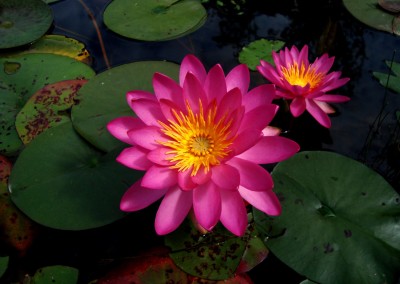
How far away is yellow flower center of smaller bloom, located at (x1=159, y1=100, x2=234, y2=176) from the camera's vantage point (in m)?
1.34

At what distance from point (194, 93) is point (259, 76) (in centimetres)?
120

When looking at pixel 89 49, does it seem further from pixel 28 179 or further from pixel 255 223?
pixel 255 223

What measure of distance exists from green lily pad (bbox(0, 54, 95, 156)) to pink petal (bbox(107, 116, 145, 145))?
0.88 meters

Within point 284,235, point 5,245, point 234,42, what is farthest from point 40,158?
point 234,42

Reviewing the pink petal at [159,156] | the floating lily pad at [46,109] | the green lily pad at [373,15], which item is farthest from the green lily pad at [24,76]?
the green lily pad at [373,15]

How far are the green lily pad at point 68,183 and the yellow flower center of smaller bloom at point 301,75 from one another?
1.01 m

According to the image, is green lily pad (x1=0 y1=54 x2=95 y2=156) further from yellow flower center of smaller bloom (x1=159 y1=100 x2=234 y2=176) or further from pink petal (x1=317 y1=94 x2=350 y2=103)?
pink petal (x1=317 y1=94 x2=350 y2=103)

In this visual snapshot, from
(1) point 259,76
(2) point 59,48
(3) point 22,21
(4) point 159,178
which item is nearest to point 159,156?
(4) point 159,178

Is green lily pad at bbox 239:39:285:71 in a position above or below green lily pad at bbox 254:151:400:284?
above

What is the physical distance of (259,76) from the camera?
246cm

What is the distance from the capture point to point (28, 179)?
1.68 m

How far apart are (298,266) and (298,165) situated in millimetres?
518

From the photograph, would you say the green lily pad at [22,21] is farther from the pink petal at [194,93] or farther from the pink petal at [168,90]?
the pink petal at [194,93]

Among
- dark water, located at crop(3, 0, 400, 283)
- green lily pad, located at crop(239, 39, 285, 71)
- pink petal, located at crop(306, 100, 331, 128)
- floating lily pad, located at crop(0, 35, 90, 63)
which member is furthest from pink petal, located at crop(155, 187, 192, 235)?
floating lily pad, located at crop(0, 35, 90, 63)
